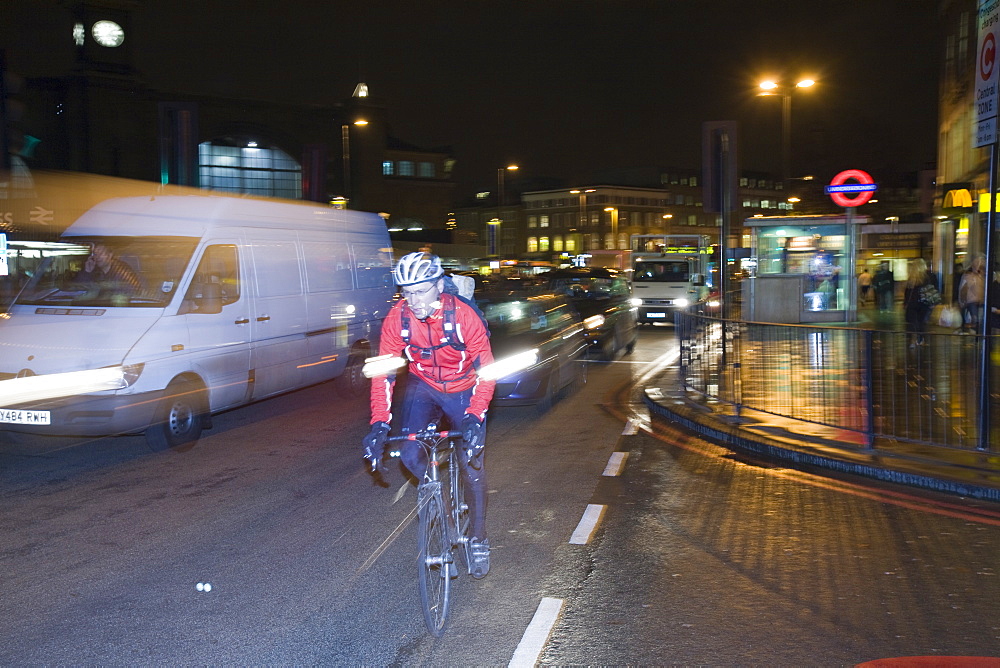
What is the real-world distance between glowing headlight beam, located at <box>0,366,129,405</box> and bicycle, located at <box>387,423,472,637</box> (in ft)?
15.1

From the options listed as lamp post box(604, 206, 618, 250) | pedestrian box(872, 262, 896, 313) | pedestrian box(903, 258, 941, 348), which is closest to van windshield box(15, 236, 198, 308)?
pedestrian box(903, 258, 941, 348)

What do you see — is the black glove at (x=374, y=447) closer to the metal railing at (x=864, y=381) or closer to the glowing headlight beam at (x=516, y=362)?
the metal railing at (x=864, y=381)

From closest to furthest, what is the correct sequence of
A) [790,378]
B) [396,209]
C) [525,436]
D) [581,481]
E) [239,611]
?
1. [239,611]
2. [581,481]
3. [525,436]
4. [790,378]
5. [396,209]

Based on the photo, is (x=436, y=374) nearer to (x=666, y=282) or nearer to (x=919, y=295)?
(x=919, y=295)

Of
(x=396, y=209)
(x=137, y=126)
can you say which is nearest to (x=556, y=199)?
(x=396, y=209)

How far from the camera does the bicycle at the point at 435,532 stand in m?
4.50

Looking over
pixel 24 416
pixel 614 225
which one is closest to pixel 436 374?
pixel 24 416

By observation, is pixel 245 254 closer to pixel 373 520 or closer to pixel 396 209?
pixel 373 520

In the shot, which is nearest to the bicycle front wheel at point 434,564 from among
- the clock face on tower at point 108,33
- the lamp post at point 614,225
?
the clock face on tower at point 108,33

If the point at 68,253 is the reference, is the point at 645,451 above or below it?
below

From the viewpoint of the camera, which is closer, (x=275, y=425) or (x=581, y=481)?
(x=581, y=481)

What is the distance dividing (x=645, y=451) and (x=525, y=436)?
1492 millimetres

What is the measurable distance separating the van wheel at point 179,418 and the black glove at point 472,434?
5236 mm

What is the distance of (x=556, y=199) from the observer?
12031 centimetres
